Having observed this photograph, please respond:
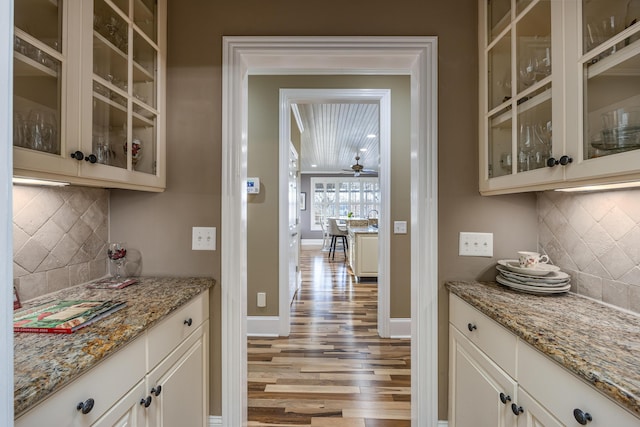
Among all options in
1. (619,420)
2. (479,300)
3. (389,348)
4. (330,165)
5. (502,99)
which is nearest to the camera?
(619,420)

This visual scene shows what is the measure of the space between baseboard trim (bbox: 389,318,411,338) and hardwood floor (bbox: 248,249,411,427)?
2.5 inches

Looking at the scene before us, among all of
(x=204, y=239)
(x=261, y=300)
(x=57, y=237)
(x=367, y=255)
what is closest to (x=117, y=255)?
(x=57, y=237)

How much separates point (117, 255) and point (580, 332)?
6.27 ft

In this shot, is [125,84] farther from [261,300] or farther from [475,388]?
[261,300]

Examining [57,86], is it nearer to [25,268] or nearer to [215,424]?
[25,268]

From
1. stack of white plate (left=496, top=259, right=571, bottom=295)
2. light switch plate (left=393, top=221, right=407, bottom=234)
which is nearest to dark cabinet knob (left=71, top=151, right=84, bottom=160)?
stack of white plate (left=496, top=259, right=571, bottom=295)

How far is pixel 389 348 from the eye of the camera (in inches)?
109

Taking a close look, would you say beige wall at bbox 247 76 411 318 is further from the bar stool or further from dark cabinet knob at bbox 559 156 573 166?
the bar stool

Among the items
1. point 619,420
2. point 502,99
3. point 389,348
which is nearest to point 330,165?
point 389,348

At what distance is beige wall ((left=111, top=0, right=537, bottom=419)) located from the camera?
5.25ft

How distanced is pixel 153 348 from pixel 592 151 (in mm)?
1631

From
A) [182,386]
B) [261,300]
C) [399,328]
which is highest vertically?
[182,386]

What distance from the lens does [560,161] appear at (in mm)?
1033

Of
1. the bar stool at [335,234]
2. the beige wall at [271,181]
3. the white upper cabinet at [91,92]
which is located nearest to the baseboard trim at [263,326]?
the beige wall at [271,181]
